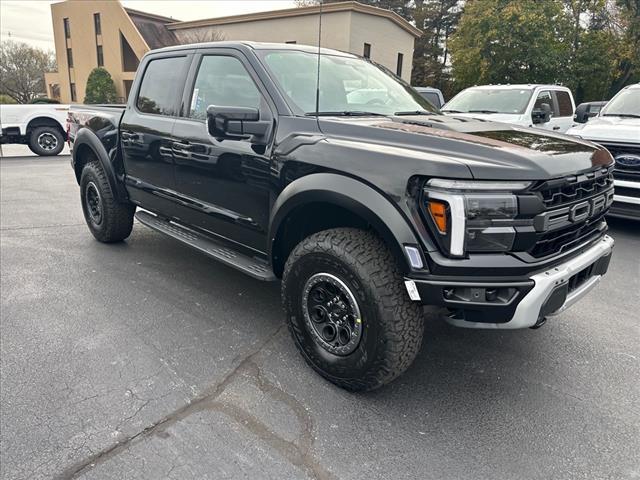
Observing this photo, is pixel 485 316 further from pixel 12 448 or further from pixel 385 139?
pixel 12 448

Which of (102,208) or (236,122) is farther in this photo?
(102,208)

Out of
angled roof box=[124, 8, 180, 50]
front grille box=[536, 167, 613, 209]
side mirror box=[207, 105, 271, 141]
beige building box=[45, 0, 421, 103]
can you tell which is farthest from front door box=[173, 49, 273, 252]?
angled roof box=[124, 8, 180, 50]

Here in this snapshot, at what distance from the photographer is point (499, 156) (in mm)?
2275

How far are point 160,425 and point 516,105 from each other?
8.18m

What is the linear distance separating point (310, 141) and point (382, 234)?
2.48ft

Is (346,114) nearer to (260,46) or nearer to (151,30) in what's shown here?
(260,46)

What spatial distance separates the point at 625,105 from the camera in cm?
708

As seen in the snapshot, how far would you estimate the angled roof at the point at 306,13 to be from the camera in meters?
23.0

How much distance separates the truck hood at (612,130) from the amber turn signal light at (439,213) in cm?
476

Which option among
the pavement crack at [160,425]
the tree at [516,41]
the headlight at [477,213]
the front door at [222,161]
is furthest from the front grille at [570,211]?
the tree at [516,41]

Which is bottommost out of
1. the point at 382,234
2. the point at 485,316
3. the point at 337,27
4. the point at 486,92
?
the point at 485,316

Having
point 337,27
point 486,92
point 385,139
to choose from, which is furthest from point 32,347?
point 337,27

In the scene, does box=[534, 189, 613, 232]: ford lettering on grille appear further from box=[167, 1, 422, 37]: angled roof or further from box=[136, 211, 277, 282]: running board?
box=[167, 1, 422, 37]: angled roof

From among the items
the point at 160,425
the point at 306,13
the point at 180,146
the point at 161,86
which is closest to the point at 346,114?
the point at 180,146
